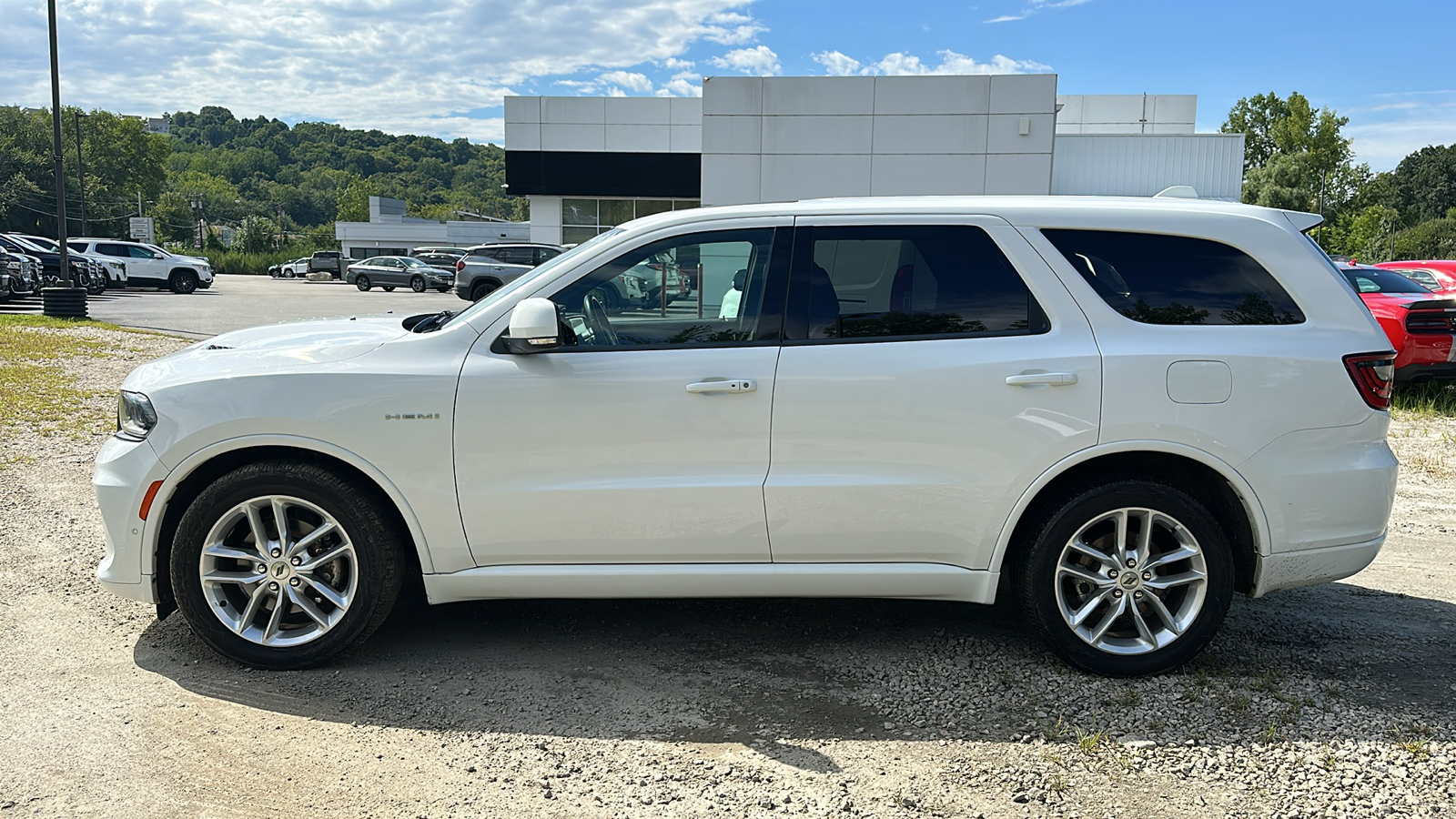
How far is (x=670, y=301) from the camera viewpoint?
13.3ft

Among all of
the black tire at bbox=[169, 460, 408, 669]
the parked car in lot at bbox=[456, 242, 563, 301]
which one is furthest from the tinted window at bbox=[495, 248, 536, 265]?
the black tire at bbox=[169, 460, 408, 669]

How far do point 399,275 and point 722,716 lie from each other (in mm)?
42255

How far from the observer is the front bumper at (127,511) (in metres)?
3.99

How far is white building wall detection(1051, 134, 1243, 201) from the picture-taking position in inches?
1166

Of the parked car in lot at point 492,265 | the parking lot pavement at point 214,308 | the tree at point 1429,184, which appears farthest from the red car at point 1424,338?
the tree at point 1429,184

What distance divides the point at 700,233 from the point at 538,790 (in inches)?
82.8

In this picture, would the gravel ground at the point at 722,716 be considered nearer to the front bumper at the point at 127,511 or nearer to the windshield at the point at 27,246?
the front bumper at the point at 127,511

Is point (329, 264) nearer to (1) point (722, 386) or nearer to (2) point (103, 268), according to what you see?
(2) point (103, 268)

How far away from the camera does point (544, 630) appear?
15.0 ft

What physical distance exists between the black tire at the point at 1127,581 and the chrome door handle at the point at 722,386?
1.24 meters

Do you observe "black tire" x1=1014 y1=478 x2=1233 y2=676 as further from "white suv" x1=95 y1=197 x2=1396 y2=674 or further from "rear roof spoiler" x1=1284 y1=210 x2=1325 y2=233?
"rear roof spoiler" x1=1284 y1=210 x2=1325 y2=233

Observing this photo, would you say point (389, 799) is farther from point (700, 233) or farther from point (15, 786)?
point (700, 233)

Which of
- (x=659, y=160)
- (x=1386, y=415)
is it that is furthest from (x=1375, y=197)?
(x=1386, y=415)

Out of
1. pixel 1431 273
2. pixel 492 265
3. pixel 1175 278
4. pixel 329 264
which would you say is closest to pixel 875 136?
pixel 492 265
